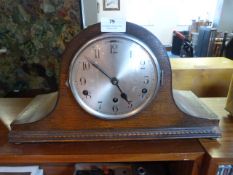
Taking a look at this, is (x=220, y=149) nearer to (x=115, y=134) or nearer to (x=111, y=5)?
(x=115, y=134)

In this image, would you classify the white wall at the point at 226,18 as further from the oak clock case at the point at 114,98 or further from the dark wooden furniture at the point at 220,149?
the oak clock case at the point at 114,98

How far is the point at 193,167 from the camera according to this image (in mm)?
569

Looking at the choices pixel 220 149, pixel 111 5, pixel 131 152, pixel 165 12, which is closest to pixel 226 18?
pixel 165 12

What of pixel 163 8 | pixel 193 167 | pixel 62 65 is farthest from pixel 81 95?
pixel 163 8

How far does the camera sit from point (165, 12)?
506cm

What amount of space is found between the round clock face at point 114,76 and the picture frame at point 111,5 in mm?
4711

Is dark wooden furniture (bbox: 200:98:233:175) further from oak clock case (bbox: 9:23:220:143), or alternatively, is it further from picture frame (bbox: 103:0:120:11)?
picture frame (bbox: 103:0:120:11)

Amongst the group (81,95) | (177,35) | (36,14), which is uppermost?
(36,14)

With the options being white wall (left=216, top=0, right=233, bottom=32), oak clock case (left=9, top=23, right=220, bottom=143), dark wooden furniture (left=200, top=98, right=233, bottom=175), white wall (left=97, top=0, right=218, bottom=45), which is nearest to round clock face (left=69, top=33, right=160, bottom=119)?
oak clock case (left=9, top=23, right=220, bottom=143)

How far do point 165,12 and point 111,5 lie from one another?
130 cm

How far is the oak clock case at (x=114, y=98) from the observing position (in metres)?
0.51

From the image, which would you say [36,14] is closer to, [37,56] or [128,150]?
[37,56]

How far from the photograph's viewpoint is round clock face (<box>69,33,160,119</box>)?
1.68 ft

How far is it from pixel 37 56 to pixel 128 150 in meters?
0.87
